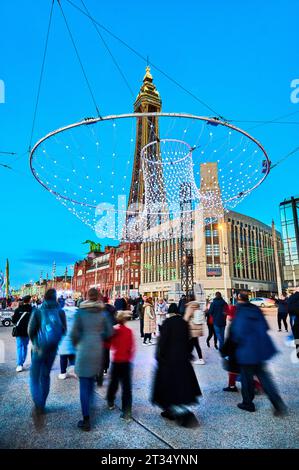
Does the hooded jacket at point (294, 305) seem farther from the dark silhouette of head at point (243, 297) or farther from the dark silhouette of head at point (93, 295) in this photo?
the dark silhouette of head at point (93, 295)

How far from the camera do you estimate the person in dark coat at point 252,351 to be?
14.2 feet

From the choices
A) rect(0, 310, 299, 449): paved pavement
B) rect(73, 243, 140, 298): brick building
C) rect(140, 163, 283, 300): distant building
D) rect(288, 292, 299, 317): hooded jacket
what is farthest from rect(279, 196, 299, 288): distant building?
rect(0, 310, 299, 449): paved pavement

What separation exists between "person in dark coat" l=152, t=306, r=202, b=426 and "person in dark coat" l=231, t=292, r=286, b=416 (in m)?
0.84

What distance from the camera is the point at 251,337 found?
4473mm

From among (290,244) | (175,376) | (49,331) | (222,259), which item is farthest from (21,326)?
(222,259)

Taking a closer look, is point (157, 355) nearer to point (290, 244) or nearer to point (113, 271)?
point (290, 244)

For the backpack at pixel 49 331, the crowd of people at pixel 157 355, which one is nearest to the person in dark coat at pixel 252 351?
the crowd of people at pixel 157 355

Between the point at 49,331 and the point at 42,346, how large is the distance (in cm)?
23

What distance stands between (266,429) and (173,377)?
50.3 inches

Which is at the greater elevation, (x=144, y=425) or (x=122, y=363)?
(x=122, y=363)

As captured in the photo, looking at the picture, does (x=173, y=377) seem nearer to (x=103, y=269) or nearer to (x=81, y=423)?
(x=81, y=423)

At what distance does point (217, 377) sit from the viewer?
6621 millimetres

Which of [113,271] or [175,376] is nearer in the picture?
[175,376]

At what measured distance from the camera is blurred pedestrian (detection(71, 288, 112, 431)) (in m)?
3.96
